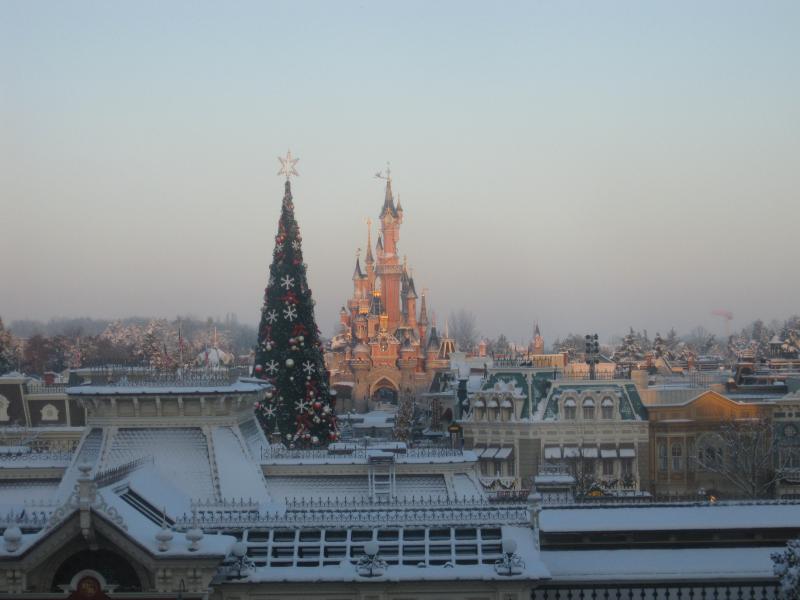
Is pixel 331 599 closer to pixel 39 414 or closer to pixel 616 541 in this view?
pixel 616 541

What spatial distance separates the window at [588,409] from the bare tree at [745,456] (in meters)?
4.75

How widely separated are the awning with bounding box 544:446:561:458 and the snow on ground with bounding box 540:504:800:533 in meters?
31.8

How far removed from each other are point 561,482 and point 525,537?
20.8 feet

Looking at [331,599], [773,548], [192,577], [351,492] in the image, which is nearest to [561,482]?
[351,492]

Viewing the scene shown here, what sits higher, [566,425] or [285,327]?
[285,327]

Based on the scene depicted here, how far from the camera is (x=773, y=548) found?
1806cm

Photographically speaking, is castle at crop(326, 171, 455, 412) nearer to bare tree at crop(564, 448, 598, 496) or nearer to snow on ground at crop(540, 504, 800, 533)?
bare tree at crop(564, 448, 598, 496)

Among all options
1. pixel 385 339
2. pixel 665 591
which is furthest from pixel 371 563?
pixel 385 339

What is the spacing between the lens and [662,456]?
52812mm

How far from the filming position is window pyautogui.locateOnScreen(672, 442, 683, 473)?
173 ft

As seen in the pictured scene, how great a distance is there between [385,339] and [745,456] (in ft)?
267

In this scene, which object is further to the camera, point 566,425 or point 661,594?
point 566,425

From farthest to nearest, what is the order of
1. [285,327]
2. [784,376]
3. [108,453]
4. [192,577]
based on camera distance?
1. [784,376]
2. [285,327]
3. [108,453]
4. [192,577]

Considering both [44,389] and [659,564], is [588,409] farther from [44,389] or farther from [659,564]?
[659,564]
